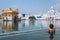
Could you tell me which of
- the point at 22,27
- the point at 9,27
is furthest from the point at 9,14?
the point at 9,27

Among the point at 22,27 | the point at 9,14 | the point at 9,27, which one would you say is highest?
the point at 9,14

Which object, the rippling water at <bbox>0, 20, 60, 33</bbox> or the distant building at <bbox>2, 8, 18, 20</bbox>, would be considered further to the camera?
the distant building at <bbox>2, 8, 18, 20</bbox>

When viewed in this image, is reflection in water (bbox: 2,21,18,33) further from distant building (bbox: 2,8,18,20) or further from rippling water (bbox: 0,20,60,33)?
distant building (bbox: 2,8,18,20)

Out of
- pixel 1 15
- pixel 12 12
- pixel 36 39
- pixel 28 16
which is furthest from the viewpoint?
pixel 28 16

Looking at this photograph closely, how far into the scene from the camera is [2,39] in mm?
17672

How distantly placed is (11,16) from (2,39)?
418 ft

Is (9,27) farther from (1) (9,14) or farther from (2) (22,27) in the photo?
(1) (9,14)

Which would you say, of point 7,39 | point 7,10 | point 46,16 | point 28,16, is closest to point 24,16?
point 28,16

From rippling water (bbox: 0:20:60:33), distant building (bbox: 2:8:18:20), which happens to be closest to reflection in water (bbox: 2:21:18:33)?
rippling water (bbox: 0:20:60:33)

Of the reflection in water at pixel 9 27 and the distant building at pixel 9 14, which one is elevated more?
the distant building at pixel 9 14

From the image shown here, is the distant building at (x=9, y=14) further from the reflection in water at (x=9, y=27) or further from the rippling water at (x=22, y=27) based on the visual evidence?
the reflection in water at (x=9, y=27)

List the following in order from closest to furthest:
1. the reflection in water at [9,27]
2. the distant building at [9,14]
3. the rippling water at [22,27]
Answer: the reflection in water at [9,27], the rippling water at [22,27], the distant building at [9,14]

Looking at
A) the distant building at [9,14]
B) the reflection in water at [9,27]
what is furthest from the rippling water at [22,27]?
the distant building at [9,14]

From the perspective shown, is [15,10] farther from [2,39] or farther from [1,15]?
[2,39]
